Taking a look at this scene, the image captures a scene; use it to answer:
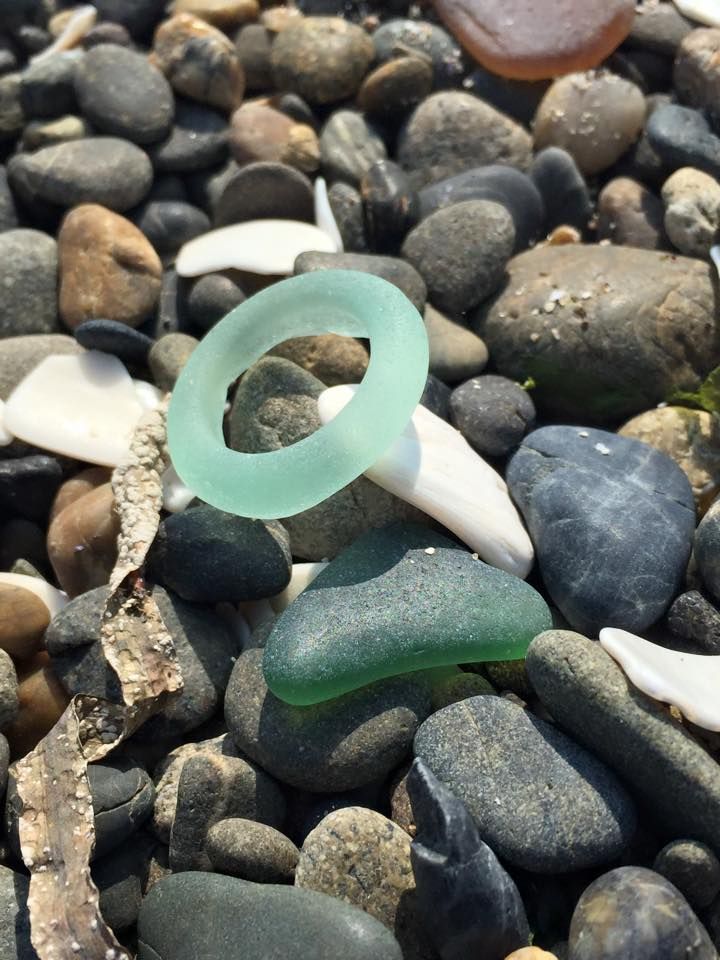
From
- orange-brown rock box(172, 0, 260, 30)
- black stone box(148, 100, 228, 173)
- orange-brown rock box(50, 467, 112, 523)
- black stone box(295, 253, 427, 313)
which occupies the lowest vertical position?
orange-brown rock box(50, 467, 112, 523)

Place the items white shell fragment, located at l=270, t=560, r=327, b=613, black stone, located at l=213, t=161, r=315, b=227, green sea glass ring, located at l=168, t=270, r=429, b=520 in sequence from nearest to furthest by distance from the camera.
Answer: green sea glass ring, located at l=168, t=270, r=429, b=520
white shell fragment, located at l=270, t=560, r=327, b=613
black stone, located at l=213, t=161, r=315, b=227

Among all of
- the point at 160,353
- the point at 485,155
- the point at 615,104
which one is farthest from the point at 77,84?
the point at 615,104

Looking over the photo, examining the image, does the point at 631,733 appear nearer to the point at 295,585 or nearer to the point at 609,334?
the point at 295,585

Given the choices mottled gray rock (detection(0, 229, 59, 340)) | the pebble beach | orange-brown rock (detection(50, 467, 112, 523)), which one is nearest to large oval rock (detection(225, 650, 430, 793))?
the pebble beach

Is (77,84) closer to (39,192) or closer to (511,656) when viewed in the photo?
(39,192)

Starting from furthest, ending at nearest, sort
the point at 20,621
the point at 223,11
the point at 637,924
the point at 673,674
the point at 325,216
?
the point at 223,11
the point at 325,216
the point at 20,621
the point at 673,674
the point at 637,924

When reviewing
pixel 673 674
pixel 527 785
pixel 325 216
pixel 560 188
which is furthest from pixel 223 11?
pixel 527 785

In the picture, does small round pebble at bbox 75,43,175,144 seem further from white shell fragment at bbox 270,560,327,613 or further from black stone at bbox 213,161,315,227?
white shell fragment at bbox 270,560,327,613
